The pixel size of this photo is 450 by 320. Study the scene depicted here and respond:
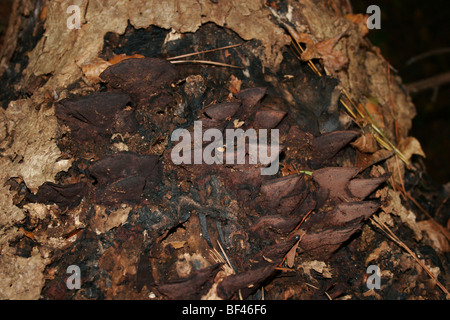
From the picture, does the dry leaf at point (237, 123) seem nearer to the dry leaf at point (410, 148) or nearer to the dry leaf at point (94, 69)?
the dry leaf at point (94, 69)

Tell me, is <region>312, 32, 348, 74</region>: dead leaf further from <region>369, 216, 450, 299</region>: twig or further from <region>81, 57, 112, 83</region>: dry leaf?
<region>81, 57, 112, 83</region>: dry leaf

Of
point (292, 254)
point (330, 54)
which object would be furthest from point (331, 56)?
point (292, 254)

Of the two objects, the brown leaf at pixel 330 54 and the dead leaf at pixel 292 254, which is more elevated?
the brown leaf at pixel 330 54

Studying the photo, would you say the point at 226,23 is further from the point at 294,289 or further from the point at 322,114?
the point at 294,289

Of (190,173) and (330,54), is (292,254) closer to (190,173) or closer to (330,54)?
(190,173)

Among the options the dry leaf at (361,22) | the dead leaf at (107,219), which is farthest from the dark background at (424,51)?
the dead leaf at (107,219)

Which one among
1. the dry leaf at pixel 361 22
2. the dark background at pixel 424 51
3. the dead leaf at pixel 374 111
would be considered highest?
the dry leaf at pixel 361 22

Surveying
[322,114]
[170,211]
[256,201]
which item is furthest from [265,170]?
[322,114]

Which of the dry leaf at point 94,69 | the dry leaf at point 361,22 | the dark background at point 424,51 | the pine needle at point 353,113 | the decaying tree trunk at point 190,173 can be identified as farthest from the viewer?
the dark background at point 424,51
